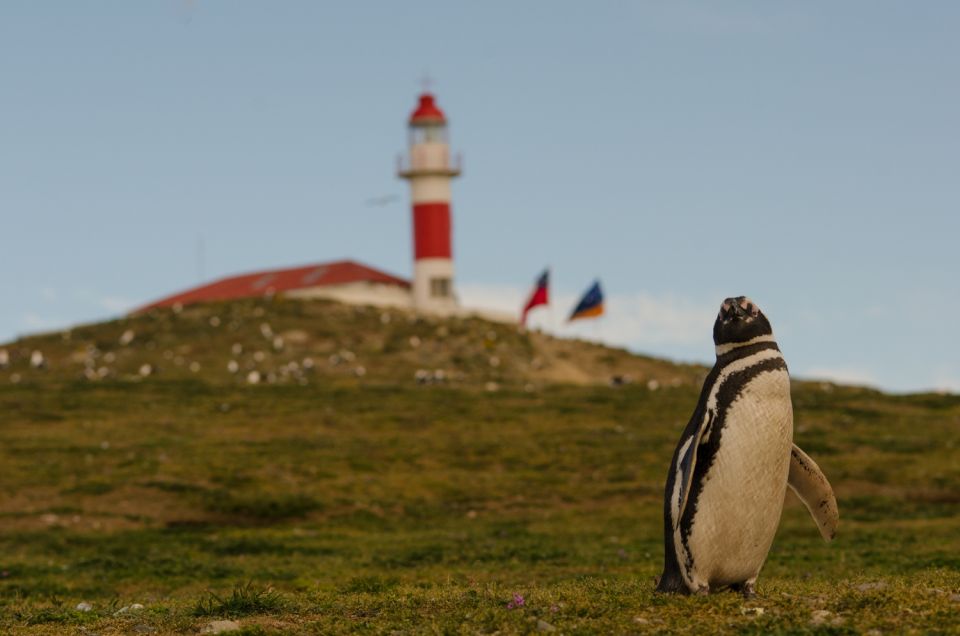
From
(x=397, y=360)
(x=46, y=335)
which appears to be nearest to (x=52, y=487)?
(x=397, y=360)

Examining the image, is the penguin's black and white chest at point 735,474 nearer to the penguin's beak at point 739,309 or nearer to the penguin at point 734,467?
the penguin at point 734,467

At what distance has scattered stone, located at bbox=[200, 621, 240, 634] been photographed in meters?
13.7

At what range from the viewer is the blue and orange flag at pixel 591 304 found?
287 ft

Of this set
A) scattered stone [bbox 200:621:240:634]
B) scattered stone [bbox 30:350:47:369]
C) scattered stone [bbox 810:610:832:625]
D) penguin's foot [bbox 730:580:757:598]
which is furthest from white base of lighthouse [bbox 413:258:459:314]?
scattered stone [bbox 810:610:832:625]

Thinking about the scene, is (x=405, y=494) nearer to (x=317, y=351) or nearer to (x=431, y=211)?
(x=317, y=351)

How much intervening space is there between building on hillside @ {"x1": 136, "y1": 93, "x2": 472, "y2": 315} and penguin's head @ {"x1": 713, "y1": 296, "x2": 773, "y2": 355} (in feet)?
263

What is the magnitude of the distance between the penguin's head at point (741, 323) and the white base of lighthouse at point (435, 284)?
81205 mm

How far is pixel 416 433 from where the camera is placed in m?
52.3

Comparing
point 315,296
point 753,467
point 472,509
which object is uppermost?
point 315,296

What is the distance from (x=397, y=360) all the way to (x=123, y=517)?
1695 inches

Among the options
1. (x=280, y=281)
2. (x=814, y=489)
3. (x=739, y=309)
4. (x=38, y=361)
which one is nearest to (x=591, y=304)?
(x=280, y=281)

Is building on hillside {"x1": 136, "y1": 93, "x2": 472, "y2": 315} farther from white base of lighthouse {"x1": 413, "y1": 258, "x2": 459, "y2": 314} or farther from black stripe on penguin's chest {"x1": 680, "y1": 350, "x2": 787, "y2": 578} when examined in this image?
black stripe on penguin's chest {"x1": 680, "y1": 350, "x2": 787, "y2": 578}

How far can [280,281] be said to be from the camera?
104625mm

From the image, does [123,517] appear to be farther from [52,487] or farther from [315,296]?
[315,296]
